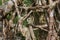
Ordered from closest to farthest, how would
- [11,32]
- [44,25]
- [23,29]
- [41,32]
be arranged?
[23,29]
[44,25]
[11,32]
[41,32]

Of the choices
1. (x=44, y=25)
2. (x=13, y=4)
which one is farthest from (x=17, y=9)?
(x=44, y=25)

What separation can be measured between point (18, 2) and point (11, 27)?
192mm

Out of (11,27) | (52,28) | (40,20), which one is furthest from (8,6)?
(52,28)

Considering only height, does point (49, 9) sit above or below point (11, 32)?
above

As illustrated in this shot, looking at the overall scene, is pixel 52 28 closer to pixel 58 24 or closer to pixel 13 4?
pixel 58 24

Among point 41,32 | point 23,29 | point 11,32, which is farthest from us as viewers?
point 41,32

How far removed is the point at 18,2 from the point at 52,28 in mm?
416

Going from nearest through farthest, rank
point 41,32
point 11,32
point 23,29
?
point 23,29, point 11,32, point 41,32

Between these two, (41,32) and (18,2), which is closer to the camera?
(18,2)

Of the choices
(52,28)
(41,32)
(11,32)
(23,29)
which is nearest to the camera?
(52,28)

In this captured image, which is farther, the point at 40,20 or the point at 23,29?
the point at 40,20

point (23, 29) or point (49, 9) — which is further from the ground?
point (49, 9)

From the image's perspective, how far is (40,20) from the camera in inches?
75.8

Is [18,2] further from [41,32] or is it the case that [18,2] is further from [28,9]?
[41,32]
